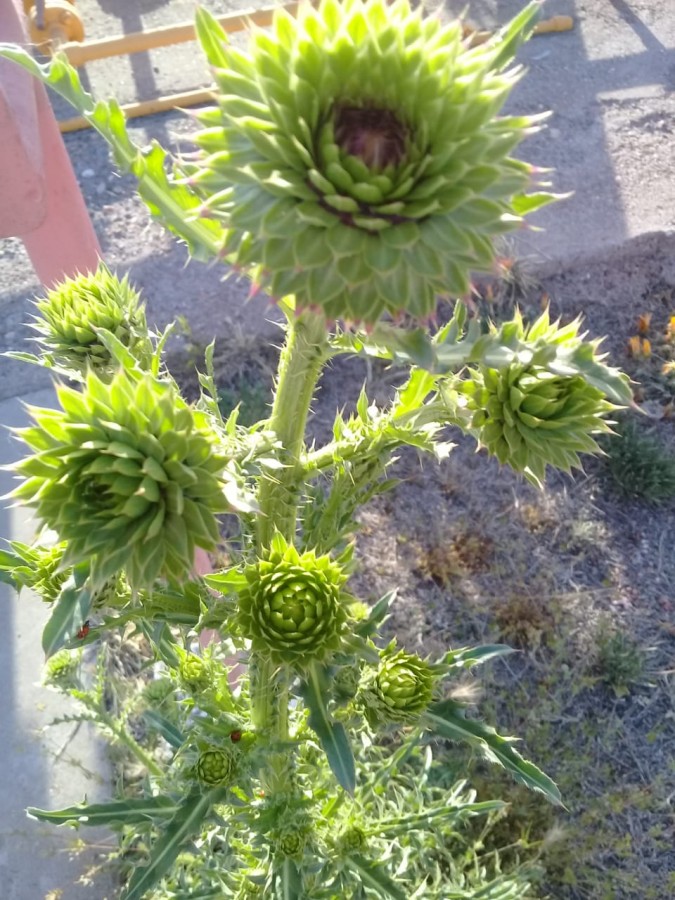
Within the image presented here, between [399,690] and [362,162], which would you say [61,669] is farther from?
[362,162]

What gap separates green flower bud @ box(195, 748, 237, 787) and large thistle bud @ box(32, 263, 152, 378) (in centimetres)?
101

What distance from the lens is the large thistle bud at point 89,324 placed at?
194 centimetres

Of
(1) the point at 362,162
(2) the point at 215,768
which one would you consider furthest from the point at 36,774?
(1) the point at 362,162

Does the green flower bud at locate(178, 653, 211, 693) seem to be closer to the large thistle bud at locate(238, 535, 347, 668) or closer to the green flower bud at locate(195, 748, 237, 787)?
the green flower bud at locate(195, 748, 237, 787)

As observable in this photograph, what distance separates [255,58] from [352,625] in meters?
1.27

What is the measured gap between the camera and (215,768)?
202 cm

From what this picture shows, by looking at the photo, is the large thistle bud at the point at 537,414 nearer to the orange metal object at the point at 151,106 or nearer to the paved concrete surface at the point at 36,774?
the paved concrete surface at the point at 36,774

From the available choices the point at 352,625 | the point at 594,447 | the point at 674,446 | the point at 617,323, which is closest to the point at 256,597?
the point at 352,625

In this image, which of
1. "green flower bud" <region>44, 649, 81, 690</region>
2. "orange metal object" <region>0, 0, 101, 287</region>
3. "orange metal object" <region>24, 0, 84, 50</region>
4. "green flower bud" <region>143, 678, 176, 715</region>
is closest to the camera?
"orange metal object" <region>0, 0, 101, 287</region>

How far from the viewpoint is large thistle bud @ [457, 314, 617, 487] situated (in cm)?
162

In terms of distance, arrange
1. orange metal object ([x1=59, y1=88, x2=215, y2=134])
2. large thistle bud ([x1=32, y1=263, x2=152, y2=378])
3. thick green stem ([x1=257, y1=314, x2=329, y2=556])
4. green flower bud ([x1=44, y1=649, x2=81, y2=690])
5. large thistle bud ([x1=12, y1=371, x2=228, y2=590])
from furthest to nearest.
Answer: orange metal object ([x1=59, y1=88, x2=215, y2=134]) < green flower bud ([x1=44, y1=649, x2=81, y2=690]) < large thistle bud ([x1=32, y1=263, x2=152, y2=378]) < thick green stem ([x1=257, y1=314, x2=329, y2=556]) < large thistle bud ([x1=12, y1=371, x2=228, y2=590])

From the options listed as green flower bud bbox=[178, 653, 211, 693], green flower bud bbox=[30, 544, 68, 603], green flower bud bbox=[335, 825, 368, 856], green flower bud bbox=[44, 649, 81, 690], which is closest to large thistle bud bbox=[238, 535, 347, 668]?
green flower bud bbox=[30, 544, 68, 603]

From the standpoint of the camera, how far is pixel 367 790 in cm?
262

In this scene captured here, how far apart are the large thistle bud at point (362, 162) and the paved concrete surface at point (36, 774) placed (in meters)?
2.31
